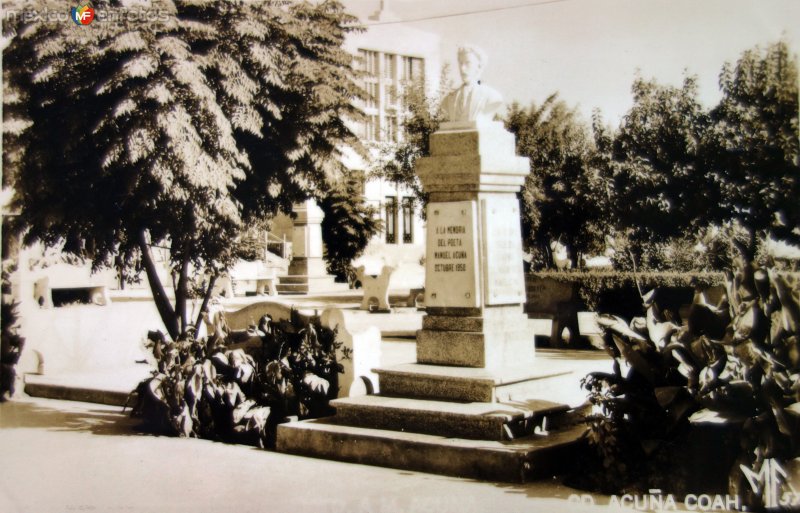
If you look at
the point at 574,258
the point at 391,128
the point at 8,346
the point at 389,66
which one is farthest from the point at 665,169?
the point at 391,128

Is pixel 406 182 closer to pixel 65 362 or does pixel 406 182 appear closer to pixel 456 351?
pixel 65 362

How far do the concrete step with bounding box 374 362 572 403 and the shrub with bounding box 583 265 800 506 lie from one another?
101 cm

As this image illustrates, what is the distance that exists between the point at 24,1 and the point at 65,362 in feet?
17.7

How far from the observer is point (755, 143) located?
42.0 ft

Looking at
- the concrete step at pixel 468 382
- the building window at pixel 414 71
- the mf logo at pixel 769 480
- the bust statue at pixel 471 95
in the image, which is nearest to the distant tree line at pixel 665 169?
the building window at pixel 414 71

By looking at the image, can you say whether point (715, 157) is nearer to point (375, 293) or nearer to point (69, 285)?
point (69, 285)

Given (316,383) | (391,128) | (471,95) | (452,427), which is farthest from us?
(391,128)

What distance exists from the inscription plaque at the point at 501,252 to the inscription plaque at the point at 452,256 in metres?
0.11

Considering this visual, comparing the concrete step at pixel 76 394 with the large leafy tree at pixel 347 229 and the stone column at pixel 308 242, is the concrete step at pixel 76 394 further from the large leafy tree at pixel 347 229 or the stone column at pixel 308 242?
the large leafy tree at pixel 347 229

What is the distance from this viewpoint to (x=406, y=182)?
25172 millimetres

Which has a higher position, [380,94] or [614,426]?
[380,94]

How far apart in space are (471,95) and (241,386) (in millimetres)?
3571

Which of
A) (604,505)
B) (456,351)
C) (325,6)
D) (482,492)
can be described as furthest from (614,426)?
(325,6)

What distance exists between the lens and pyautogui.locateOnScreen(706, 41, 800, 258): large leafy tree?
11617 mm
